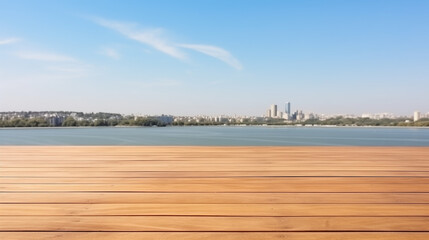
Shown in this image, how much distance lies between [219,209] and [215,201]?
119mm

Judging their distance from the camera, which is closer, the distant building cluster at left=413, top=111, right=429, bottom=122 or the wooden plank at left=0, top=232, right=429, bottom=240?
the wooden plank at left=0, top=232, right=429, bottom=240

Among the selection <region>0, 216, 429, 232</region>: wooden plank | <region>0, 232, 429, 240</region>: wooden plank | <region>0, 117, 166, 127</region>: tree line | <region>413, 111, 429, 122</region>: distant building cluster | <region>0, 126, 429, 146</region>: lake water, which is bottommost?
<region>0, 126, 429, 146</region>: lake water

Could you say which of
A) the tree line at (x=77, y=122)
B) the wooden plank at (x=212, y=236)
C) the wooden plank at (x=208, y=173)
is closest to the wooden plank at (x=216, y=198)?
the wooden plank at (x=212, y=236)

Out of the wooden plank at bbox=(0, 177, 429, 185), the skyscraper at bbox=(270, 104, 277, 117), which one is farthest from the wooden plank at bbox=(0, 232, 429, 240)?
the skyscraper at bbox=(270, 104, 277, 117)

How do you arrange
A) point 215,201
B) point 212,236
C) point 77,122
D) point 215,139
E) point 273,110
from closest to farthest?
point 212,236 < point 215,201 < point 215,139 < point 77,122 < point 273,110

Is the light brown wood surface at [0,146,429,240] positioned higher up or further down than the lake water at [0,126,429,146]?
higher up

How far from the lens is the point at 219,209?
4.46 feet

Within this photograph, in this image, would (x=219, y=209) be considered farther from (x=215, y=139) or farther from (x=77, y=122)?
(x=77, y=122)

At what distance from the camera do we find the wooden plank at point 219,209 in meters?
1.30

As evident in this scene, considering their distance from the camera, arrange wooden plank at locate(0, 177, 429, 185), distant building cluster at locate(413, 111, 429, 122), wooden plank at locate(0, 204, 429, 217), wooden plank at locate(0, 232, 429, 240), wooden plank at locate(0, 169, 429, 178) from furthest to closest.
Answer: distant building cluster at locate(413, 111, 429, 122) → wooden plank at locate(0, 169, 429, 178) → wooden plank at locate(0, 177, 429, 185) → wooden plank at locate(0, 204, 429, 217) → wooden plank at locate(0, 232, 429, 240)

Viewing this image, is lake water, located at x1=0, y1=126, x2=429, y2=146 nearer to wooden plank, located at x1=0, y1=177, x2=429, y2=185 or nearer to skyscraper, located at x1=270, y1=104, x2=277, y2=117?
wooden plank, located at x1=0, y1=177, x2=429, y2=185

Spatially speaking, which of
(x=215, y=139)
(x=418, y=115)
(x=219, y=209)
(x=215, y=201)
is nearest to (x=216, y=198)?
(x=215, y=201)

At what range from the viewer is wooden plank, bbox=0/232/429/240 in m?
1.07

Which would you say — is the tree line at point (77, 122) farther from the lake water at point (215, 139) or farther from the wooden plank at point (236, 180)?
the wooden plank at point (236, 180)
